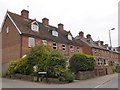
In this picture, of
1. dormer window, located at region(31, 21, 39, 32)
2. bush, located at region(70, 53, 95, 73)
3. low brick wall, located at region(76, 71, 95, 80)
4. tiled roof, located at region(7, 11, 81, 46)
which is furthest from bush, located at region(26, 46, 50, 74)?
dormer window, located at region(31, 21, 39, 32)

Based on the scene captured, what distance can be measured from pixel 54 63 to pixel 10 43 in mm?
11850

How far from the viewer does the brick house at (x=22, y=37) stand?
30219mm

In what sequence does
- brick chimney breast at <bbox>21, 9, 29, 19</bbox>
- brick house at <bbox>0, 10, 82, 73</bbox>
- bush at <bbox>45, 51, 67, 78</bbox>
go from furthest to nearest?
brick chimney breast at <bbox>21, 9, 29, 19</bbox>, brick house at <bbox>0, 10, 82, 73</bbox>, bush at <bbox>45, 51, 67, 78</bbox>

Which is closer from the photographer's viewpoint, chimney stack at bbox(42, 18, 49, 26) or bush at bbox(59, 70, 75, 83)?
bush at bbox(59, 70, 75, 83)

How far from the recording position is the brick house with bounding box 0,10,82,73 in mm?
30219

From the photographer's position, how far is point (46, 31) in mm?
36906

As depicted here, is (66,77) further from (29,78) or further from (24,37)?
(24,37)

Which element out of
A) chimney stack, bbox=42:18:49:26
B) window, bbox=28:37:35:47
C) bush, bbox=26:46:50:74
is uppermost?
chimney stack, bbox=42:18:49:26

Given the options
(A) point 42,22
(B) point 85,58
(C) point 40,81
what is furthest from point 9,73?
(A) point 42,22

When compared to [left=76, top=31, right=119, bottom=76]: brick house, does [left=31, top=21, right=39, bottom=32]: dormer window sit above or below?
above

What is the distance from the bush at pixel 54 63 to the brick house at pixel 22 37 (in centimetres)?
515

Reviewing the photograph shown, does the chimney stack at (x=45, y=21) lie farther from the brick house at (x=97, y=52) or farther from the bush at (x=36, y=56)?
the bush at (x=36, y=56)

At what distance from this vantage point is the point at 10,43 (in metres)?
32.4

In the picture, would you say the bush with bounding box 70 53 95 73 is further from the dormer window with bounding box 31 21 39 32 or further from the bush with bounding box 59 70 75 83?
the dormer window with bounding box 31 21 39 32
